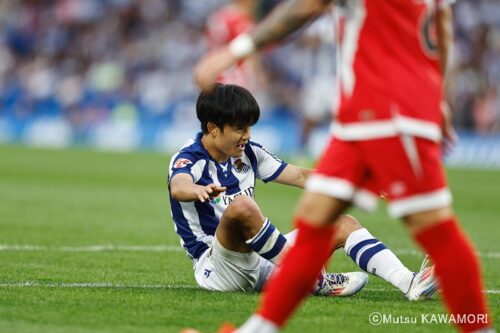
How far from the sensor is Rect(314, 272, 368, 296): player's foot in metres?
6.31

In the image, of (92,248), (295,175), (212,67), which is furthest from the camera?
(92,248)

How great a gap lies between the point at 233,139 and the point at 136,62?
24.6 m

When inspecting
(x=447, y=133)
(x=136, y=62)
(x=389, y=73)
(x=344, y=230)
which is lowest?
(x=136, y=62)

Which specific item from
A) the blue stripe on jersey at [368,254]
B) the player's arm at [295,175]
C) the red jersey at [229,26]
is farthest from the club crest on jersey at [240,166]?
the red jersey at [229,26]

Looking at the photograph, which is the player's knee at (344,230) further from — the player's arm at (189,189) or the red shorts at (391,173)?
the red shorts at (391,173)

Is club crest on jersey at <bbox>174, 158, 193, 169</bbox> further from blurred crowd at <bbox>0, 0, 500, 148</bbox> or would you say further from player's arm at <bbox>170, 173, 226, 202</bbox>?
blurred crowd at <bbox>0, 0, 500, 148</bbox>

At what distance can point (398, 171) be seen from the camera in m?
4.16

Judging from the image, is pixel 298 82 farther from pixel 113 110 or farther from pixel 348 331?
pixel 348 331

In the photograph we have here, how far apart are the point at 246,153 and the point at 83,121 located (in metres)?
23.1

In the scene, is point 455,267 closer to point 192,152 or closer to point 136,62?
point 192,152

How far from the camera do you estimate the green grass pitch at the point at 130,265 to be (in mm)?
5355

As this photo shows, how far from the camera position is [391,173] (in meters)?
4.17

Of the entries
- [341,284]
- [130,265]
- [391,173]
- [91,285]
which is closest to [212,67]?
[391,173]

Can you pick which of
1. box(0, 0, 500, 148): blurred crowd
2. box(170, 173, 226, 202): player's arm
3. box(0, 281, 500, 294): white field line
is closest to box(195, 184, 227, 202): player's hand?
box(170, 173, 226, 202): player's arm
